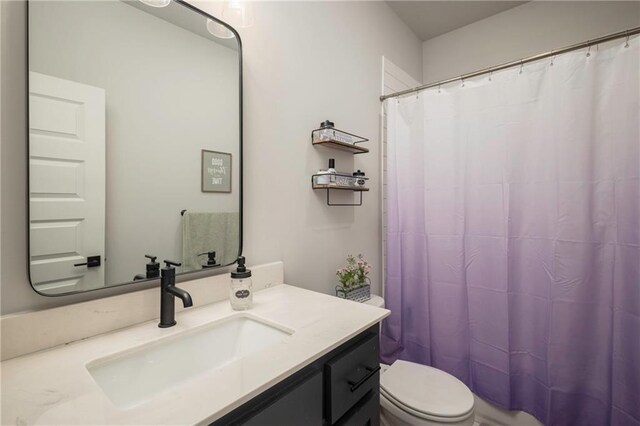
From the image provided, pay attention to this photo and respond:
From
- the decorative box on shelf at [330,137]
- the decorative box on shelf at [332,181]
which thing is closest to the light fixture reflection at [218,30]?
the decorative box on shelf at [330,137]

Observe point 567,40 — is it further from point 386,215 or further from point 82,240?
point 82,240

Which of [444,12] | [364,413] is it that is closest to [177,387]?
[364,413]

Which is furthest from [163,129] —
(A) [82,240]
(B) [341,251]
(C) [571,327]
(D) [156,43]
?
(C) [571,327]

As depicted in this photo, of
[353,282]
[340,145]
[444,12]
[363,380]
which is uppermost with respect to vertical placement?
[444,12]

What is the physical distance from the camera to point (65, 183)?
2.67 feet

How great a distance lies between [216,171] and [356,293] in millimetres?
996

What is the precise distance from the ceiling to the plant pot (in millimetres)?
2045

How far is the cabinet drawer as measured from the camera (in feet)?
2.56

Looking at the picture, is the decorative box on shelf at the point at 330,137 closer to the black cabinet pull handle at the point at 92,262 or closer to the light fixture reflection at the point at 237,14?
the light fixture reflection at the point at 237,14

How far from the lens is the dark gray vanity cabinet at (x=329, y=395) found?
0.62 meters

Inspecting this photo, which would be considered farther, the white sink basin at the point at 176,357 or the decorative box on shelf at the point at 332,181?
the decorative box on shelf at the point at 332,181

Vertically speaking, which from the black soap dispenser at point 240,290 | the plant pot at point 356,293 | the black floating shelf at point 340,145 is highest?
the black floating shelf at point 340,145

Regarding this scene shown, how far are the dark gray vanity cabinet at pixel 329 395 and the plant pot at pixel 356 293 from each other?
0.62 metres

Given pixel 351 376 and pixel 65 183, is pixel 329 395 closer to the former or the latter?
pixel 351 376
